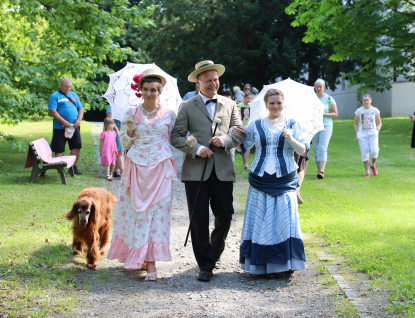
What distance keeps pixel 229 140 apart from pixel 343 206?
431 cm

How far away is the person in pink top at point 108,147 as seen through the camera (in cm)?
1144

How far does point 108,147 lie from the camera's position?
11.4 m

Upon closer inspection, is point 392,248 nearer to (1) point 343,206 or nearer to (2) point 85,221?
(1) point 343,206

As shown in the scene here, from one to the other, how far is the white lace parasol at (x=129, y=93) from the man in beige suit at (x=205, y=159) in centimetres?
49

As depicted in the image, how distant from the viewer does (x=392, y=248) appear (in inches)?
243

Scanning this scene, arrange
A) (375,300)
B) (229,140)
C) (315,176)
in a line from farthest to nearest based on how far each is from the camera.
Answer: (315,176) → (229,140) → (375,300)

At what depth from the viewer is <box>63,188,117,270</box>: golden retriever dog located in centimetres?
564

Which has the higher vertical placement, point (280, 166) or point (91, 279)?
point (280, 166)

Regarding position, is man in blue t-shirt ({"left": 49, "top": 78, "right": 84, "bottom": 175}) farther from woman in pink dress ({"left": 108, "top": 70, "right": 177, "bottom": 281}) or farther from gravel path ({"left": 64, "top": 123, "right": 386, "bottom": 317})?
woman in pink dress ({"left": 108, "top": 70, "right": 177, "bottom": 281})

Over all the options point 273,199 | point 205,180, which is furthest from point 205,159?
point 273,199

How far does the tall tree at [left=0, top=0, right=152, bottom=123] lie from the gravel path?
7.20 meters

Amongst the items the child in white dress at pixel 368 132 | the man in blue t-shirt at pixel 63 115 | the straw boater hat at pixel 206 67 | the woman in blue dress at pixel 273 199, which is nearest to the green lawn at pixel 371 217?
the child in white dress at pixel 368 132

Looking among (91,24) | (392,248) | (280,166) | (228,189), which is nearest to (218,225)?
(228,189)

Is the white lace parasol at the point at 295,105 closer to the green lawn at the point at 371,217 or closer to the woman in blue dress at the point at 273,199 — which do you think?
the woman in blue dress at the point at 273,199
